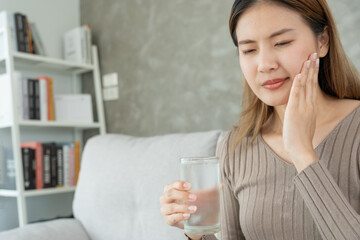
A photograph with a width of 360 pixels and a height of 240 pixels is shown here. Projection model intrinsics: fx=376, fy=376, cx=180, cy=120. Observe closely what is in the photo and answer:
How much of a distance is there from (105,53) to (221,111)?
109 cm

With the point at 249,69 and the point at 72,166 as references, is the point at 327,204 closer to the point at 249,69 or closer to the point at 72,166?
the point at 249,69

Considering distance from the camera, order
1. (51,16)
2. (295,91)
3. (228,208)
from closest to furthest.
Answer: (295,91), (228,208), (51,16)

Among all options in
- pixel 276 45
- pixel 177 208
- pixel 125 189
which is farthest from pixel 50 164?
pixel 276 45

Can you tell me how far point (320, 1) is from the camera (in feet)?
3.18

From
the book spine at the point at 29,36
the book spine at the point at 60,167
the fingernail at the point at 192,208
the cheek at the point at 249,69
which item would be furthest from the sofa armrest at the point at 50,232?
the book spine at the point at 29,36

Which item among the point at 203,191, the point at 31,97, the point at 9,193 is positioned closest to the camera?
the point at 203,191

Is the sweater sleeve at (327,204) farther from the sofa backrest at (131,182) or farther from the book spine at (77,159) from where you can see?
the book spine at (77,159)

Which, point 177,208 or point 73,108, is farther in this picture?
point 73,108

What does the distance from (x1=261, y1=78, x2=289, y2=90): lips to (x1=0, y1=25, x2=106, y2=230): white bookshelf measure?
1671mm

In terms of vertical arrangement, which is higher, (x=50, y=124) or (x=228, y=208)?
(x=50, y=124)

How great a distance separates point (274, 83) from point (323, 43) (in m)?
0.19

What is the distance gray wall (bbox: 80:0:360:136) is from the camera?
1948mm

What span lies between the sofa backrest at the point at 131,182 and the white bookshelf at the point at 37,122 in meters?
0.59

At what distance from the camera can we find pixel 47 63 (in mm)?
2543
